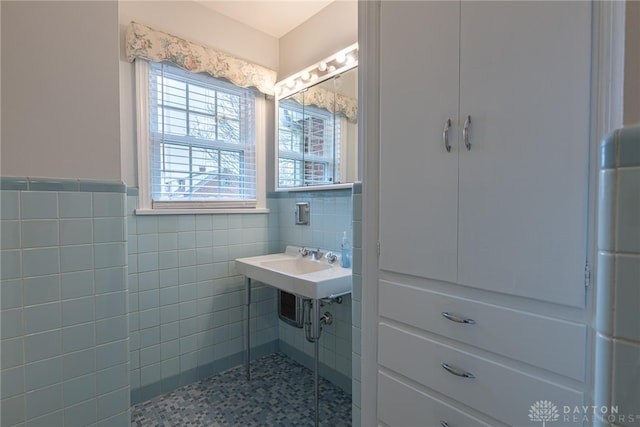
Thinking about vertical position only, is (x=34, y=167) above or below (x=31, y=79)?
below

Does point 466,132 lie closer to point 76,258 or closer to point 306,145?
point 306,145

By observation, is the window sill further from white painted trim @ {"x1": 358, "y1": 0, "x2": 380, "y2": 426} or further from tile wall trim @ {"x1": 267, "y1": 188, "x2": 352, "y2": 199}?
white painted trim @ {"x1": 358, "y1": 0, "x2": 380, "y2": 426}

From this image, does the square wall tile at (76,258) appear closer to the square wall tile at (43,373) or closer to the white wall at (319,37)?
the square wall tile at (43,373)

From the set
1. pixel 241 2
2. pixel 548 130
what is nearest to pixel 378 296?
pixel 548 130

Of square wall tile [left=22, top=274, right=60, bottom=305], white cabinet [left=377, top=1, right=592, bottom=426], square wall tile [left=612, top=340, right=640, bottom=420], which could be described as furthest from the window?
square wall tile [left=612, top=340, right=640, bottom=420]

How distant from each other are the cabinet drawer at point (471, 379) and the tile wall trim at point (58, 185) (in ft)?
4.23

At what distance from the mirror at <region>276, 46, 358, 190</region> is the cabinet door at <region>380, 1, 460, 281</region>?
71cm

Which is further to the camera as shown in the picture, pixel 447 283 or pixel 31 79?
pixel 31 79

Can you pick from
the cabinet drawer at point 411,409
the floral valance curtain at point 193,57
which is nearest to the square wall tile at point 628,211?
the cabinet drawer at point 411,409

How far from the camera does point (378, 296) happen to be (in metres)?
1.21

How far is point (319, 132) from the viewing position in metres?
2.11

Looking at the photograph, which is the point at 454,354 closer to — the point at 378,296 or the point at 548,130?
the point at 378,296

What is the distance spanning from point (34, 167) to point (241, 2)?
62.1 inches

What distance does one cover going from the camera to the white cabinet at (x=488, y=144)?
0.75 metres
